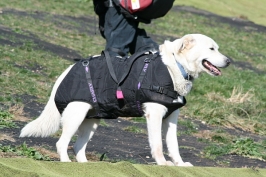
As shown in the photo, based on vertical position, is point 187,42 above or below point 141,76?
above

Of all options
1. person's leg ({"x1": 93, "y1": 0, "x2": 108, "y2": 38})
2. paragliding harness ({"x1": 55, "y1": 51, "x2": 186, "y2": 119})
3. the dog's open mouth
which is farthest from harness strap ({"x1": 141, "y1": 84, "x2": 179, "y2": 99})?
person's leg ({"x1": 93, "y1": 0, "x2": 108, "y2": 38})

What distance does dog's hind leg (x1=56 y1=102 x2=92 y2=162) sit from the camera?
275 inches

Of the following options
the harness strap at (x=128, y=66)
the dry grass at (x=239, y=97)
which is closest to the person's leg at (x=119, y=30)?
the harness strap at (x=128, y=66)

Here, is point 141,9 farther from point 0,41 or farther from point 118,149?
point 0,41

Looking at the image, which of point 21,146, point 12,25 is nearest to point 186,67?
point 21,146

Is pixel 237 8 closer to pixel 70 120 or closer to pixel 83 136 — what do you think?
pixel 83 136

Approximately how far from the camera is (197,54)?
7.25 metres

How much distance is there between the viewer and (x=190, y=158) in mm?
9023

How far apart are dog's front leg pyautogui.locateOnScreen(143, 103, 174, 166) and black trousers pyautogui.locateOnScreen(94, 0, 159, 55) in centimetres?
135

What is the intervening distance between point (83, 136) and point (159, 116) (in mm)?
1011

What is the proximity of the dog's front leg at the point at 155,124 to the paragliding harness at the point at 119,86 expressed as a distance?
6 cm

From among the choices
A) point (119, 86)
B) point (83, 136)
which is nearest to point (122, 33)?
point (119, 86)

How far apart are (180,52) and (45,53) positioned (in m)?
10.6

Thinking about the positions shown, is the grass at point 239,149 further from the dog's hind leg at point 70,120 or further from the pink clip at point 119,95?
the dog's hind leg at point 70,120
